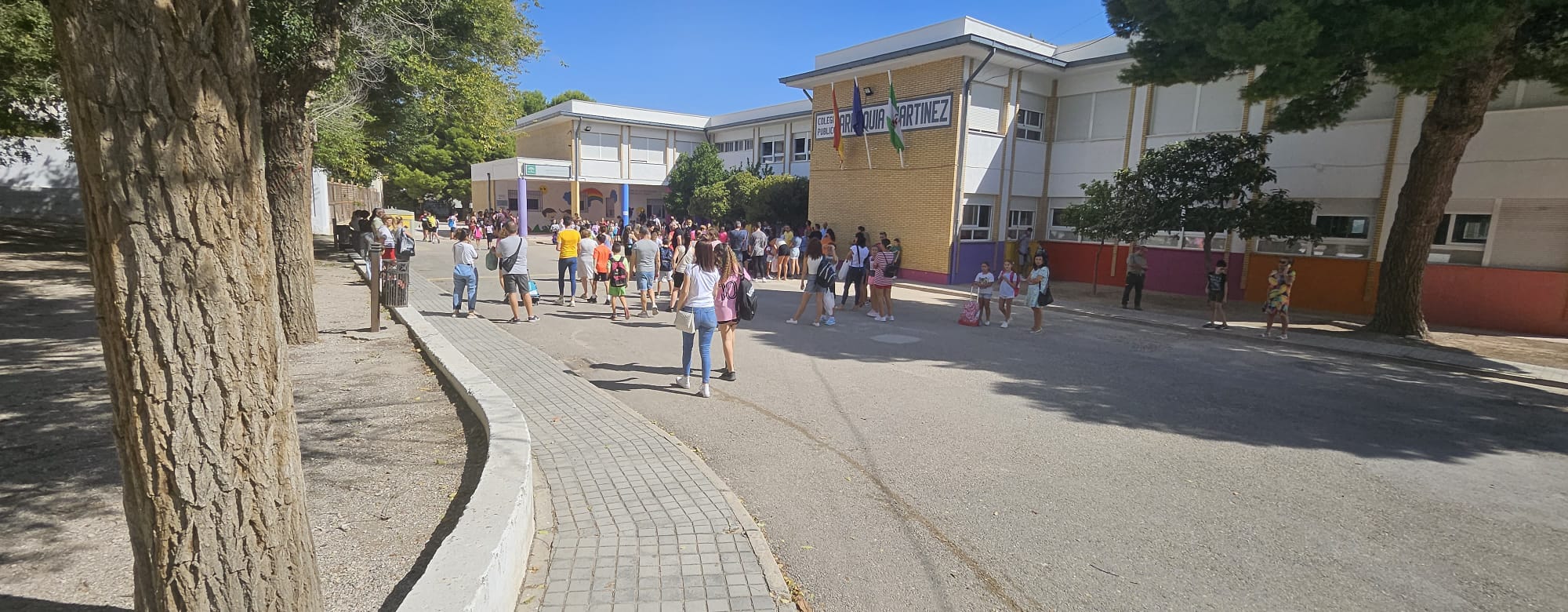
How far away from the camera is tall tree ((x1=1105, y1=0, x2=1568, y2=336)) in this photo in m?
9.05

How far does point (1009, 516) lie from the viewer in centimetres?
456

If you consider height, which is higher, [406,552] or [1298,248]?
[1298,248]

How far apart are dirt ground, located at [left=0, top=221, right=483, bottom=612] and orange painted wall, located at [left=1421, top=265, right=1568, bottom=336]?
51.2 feet

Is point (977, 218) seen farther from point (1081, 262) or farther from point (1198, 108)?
point (1198, 108)

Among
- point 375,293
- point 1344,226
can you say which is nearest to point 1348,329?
point 1344,226

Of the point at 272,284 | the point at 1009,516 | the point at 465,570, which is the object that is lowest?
the point at 1009,516

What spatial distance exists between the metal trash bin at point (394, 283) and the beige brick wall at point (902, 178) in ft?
41.9

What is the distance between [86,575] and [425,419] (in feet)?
8.48

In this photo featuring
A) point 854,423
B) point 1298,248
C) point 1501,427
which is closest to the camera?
point 854,423

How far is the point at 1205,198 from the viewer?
14594 mm

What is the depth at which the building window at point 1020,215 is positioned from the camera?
804 inches

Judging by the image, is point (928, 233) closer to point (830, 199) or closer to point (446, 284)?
point (830, 199)

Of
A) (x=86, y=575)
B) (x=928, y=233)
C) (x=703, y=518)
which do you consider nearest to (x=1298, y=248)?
(x=928, y=233)

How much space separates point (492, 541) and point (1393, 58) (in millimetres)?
12934
